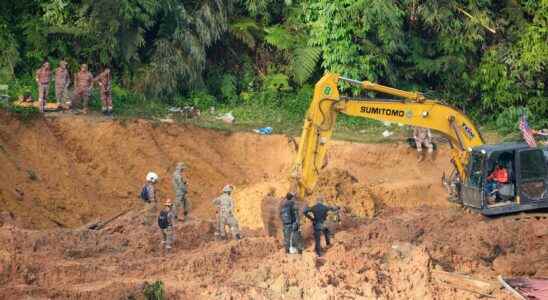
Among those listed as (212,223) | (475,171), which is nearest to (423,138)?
(475,171)

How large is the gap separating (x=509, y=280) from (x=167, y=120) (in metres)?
12.0

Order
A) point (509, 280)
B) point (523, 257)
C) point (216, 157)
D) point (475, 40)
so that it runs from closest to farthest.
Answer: point (509, 280), point (523, 257), point (216, 157), point (475, 40)

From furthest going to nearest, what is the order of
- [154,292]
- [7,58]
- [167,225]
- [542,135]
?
[7,58] → [542,135] → [167,225] → [154,292]

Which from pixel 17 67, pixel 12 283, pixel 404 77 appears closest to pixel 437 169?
pixel 404 77

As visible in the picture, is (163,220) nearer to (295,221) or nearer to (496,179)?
(295,221)

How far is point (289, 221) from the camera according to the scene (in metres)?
21.7

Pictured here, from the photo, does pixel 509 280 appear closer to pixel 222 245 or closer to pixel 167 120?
pixel 222 245

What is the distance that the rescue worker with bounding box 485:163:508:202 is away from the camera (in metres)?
23.1

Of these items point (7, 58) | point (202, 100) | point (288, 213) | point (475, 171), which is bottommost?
point (288, 213)

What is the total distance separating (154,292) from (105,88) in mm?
11279

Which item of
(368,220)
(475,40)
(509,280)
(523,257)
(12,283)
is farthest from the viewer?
(475,40)

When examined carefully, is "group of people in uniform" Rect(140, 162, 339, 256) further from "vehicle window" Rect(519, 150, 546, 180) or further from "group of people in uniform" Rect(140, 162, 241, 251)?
"vehicle window" Rect(519, 150, 546, 180)

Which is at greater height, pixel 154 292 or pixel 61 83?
pixel 61 83

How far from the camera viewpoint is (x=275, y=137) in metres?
29.8
